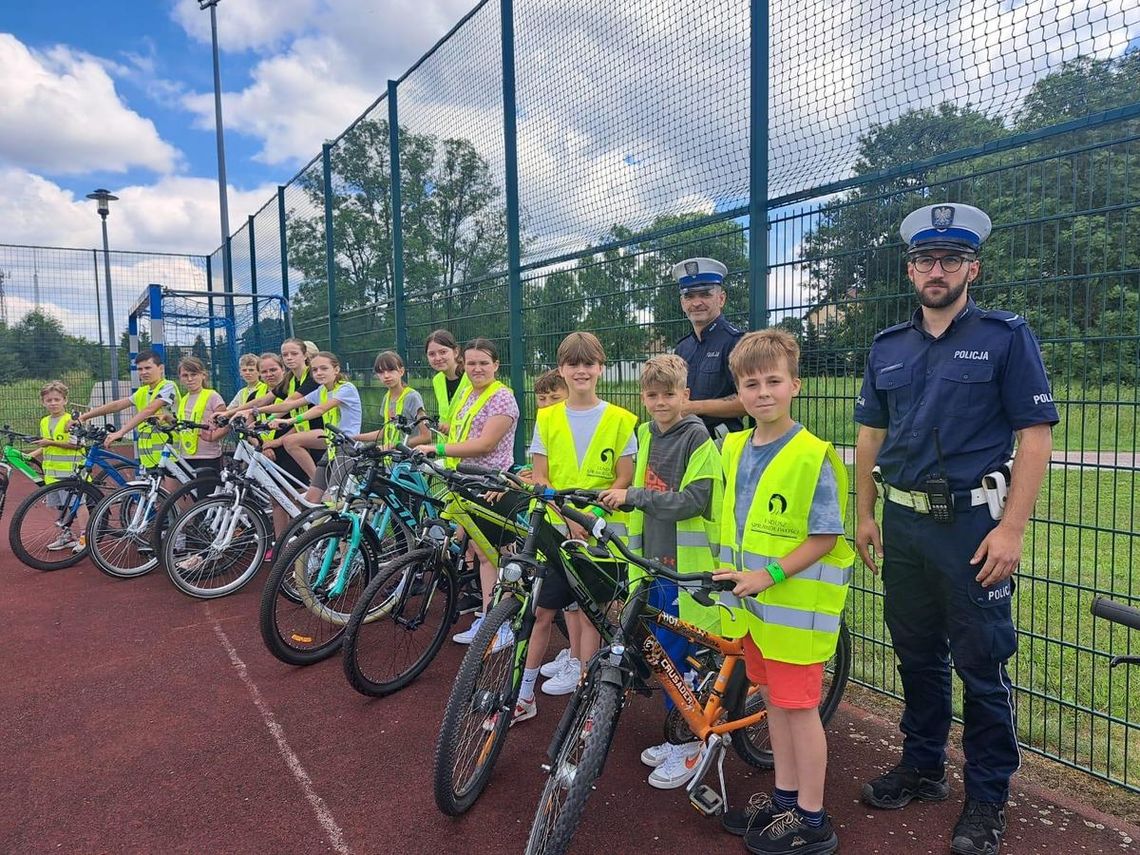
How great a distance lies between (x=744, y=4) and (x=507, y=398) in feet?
7.43

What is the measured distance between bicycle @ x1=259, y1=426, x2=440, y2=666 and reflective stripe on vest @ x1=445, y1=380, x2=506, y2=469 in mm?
328

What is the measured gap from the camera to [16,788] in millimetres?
2988

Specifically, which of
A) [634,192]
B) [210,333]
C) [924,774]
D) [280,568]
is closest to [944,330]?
[924,774]

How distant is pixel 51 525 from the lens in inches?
251

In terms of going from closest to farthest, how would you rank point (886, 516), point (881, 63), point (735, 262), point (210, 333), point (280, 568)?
1. point (886, 516)
2. point (881, 63)
3. point (735, 262)
4. point (280, 568)
5. point (210, 333)

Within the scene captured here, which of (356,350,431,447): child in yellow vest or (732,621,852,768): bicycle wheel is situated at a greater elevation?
(356,350,431,447): child in yellow vest

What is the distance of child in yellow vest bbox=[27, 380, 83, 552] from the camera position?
254 inches

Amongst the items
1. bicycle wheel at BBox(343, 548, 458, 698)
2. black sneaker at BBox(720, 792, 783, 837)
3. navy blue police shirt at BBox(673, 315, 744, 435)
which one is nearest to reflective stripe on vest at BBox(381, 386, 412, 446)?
bicycle wheel at BBox(343, 548, 458, 698)

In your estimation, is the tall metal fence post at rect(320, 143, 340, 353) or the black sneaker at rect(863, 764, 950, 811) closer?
the black sneaker at rect(863, 764, 950, 811)

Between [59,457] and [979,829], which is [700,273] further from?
[59,457]

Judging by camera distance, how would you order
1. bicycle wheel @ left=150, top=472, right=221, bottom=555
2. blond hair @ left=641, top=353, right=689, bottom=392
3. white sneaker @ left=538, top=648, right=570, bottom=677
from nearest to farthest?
blond hair @ left=641, top=353, right=689, bottom=392
white sneaker @ left=538, top=648, right=570, bottom=677
bicycle wheel @ left=150, top=472, right=221, bottom=555

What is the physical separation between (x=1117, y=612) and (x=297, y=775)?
115 inches

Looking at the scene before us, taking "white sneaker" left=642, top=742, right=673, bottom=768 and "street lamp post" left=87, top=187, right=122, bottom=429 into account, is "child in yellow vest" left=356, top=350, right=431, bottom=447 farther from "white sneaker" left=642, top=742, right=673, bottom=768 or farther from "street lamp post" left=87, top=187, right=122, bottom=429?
"street lamp post" left=87, top=187, right=122, bottom=429

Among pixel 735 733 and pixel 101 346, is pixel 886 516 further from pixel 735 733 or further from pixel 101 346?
pixel 101 346
